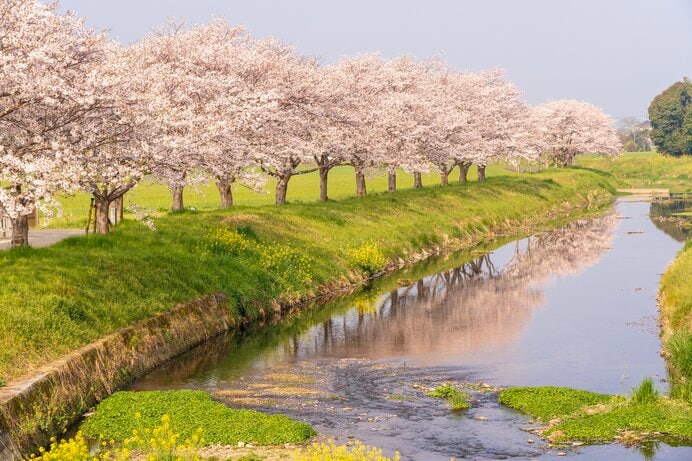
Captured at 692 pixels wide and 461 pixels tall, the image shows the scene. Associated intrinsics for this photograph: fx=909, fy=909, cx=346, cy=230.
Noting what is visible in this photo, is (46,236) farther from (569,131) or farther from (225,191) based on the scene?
(569,131)

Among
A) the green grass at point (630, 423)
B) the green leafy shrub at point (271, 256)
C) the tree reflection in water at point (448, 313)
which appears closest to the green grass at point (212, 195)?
the green leafy shrub at point (271, 256)

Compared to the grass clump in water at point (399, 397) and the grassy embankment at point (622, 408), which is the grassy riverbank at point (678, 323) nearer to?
the grassy embankment at point (622, 408)

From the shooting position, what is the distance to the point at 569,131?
500 feet

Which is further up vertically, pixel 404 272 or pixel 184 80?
pixel 184 80

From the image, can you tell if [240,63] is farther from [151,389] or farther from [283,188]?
[151,389]

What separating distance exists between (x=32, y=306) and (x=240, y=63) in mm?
30206

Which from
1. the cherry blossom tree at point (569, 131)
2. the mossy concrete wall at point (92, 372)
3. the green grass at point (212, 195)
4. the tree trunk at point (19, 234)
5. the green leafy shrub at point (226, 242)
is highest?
the cherry blossom tree at point (569, 131)

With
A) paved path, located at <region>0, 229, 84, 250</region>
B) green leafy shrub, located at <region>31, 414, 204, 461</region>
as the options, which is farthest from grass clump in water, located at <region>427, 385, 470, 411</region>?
paved path, located at <region>0, 229, 84, 250</region>

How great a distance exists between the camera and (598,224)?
8162 cm

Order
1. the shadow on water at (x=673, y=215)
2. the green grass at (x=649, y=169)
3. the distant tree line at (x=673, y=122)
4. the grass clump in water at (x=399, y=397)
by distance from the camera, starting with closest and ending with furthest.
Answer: the grass clump in water at (x=399, y=397), the shadow on water at (x=673, y=215), the green grass at (x=649, y=169), the distant tree line at (x=673, y=122)

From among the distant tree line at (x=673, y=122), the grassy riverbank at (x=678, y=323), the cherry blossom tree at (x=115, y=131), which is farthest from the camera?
the distant tree line at (x=673, y=122)

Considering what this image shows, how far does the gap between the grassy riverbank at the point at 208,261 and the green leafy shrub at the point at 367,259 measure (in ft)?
0.27

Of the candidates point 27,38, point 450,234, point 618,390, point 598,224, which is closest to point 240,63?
point 450,234

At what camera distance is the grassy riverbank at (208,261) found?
88.0ft
